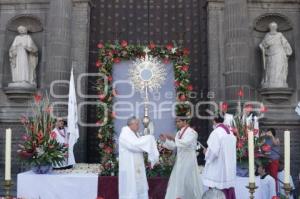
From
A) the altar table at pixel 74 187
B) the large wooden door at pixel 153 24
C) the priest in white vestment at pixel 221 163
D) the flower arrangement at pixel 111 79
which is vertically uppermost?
the large wooden door at pixel 153 24

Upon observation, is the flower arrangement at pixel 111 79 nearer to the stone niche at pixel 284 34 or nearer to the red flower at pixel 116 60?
the red flower at pixel 116 60

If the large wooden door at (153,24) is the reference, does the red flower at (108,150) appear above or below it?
below

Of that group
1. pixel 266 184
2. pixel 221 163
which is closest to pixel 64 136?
pixel 221 163

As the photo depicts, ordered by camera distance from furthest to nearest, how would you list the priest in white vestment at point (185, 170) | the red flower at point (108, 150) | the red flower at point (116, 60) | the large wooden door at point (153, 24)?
the large wooden door at point (153, 24) → the red flower at point (116, 60) → the red flower at point (108, 150) → the priest in white vestment at point (185, 170)

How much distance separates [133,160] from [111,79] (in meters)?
3.51

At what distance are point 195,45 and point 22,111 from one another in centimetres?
602

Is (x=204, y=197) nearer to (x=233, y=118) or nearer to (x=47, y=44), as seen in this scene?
(x=233, y=118)

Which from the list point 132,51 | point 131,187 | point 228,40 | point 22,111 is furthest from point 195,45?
point 131,187

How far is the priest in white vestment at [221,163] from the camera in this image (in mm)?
8164

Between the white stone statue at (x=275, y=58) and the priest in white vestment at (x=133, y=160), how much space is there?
6.14 metres

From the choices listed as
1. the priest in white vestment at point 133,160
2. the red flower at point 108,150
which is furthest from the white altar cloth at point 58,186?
the red flower at point 108,150

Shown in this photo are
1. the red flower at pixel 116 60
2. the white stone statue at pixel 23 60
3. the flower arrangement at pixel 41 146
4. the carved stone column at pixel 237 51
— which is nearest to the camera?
the flower arrangement at pixel 41 146

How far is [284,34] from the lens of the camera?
46.6ft

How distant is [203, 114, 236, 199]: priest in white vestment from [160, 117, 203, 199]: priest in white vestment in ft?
2.61
